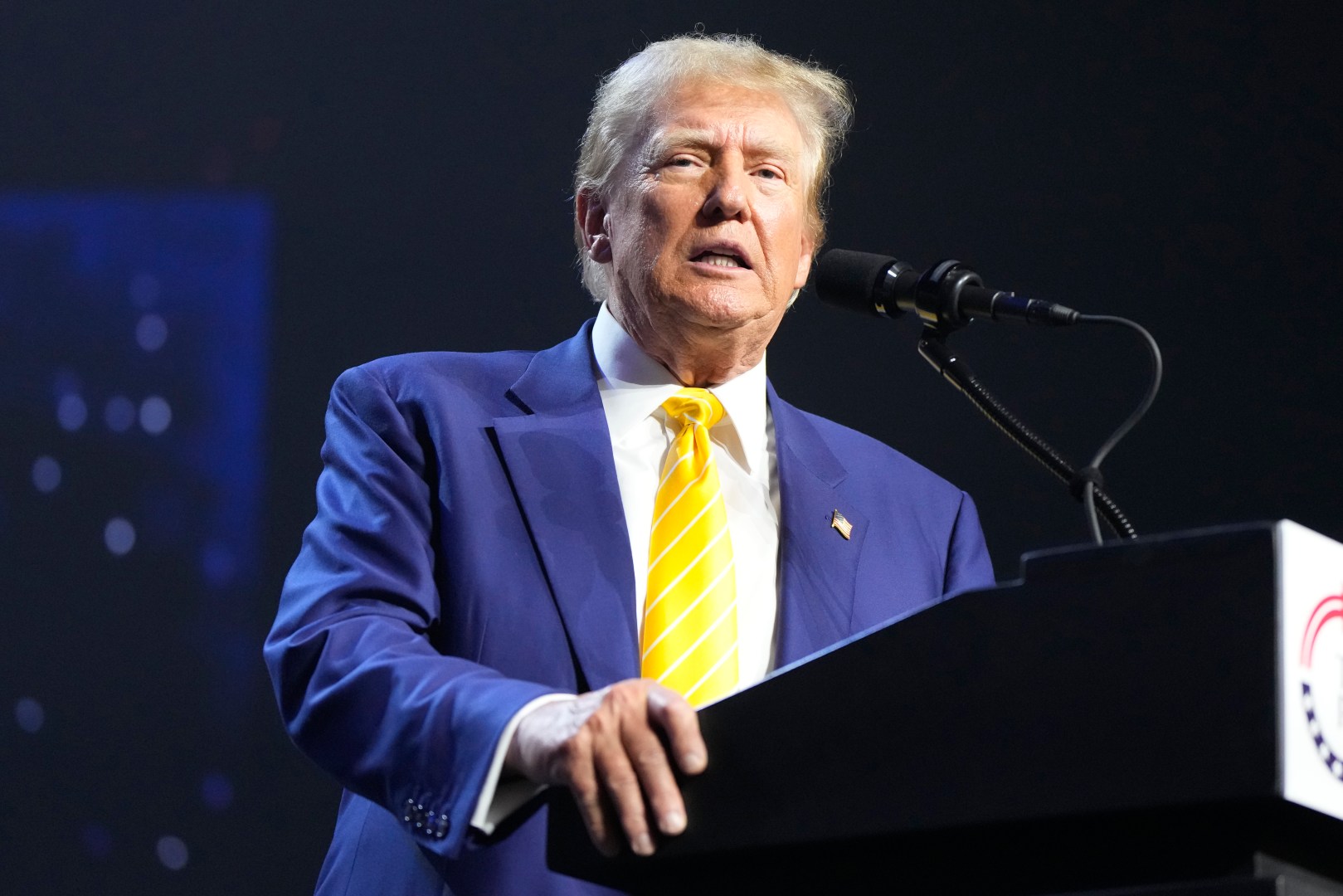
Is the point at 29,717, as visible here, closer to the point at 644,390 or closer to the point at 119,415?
the point at 119,415

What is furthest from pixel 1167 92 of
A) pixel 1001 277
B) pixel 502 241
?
pixel 502 241

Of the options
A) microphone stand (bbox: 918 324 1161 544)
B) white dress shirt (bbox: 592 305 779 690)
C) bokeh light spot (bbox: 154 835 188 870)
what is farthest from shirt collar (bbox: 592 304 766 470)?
bokeh light spot (bbox: 154 835 188 870)

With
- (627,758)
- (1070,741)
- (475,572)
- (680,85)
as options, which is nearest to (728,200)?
(680,85)

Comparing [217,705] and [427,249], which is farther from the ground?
[427,249]

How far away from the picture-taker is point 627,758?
1.03 meters

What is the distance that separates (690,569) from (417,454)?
0.36 meters

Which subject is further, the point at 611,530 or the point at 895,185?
the point at 895,185

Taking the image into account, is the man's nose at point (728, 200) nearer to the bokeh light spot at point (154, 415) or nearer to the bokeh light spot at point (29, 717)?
the bokeh light spot at point (154, 415)

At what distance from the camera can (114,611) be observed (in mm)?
2865

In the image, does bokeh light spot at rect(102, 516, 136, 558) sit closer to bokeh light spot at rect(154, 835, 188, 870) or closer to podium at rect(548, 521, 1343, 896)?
bokeh light spot at rect(154, 835, 188, 870)

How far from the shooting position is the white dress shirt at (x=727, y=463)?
6.12 feet

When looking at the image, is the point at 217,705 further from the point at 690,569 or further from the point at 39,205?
the point at 690,569

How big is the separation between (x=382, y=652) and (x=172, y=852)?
5.40 feet

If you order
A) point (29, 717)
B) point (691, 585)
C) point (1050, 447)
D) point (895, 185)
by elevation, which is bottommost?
point (29, 717)
